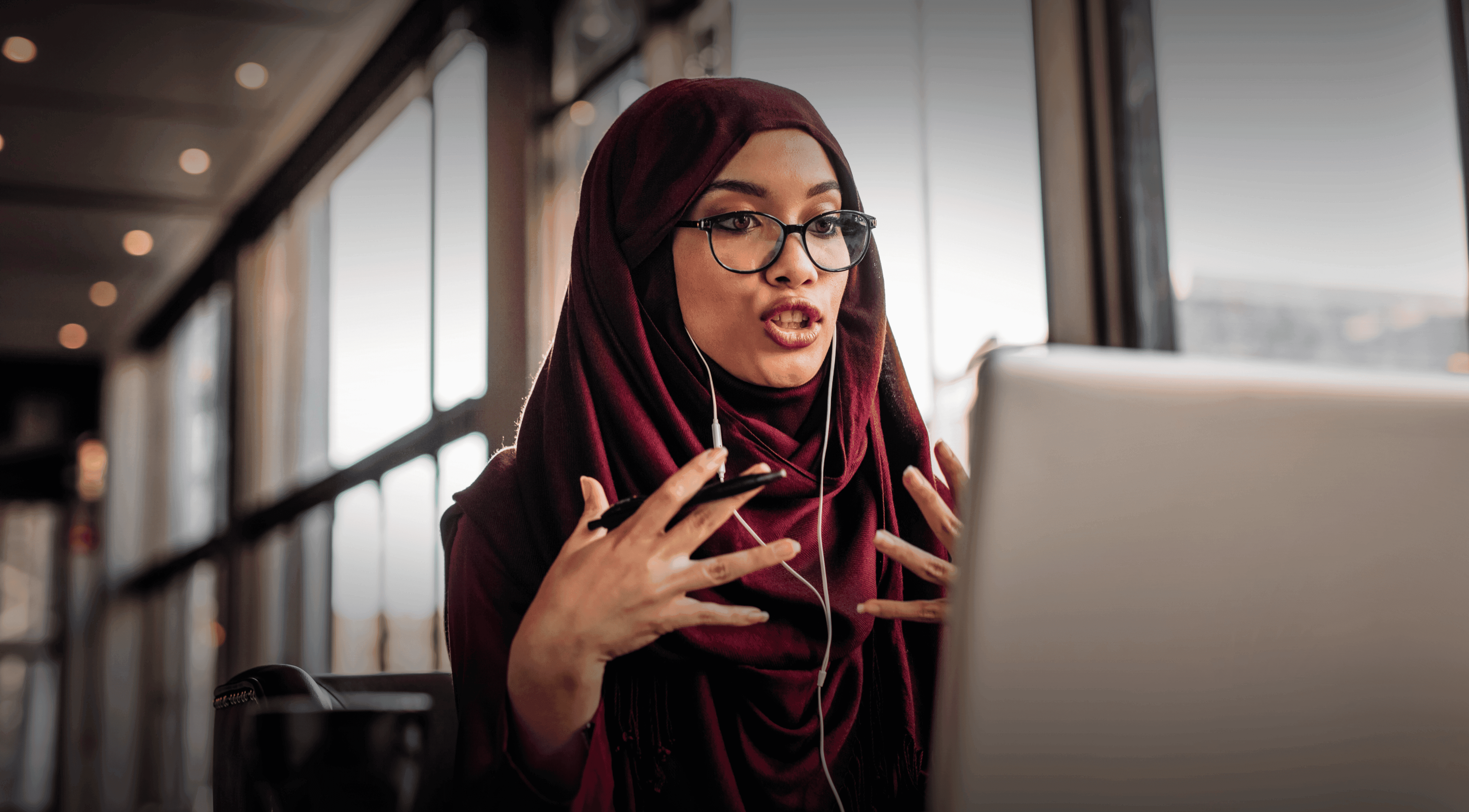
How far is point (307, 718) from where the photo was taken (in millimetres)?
572

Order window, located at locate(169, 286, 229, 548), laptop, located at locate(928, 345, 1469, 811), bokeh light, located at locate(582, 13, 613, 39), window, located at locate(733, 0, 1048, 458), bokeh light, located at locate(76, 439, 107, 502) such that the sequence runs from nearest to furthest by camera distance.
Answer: laptop, located at locate(928, 345, 1469, 811), window, located at locate(733, 0, 1048, 458), bokeh light, located at locate(582, 13, 613, 39), window, located at locate(169, 286, 229, 548), bokeh light, located at locate(76, 439, 107, 502)

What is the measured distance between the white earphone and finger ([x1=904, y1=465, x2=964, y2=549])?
0.10 metres

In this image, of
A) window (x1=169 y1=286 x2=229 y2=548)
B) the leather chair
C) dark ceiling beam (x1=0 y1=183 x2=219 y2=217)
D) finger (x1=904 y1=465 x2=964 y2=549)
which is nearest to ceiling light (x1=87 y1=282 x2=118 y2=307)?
window (x1=169 y1=286 x2=229 y2=548)

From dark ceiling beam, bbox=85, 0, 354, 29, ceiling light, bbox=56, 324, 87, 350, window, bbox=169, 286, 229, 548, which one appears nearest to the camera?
dark ceiling beam, bbox=85, 0, 354, 29

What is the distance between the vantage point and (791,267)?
1198mm

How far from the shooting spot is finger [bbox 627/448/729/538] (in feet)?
3.45

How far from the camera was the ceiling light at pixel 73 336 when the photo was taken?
167 inches

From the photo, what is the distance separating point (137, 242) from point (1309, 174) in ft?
12.1

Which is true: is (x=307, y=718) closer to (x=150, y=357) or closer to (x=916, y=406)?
(x=916, y=406)

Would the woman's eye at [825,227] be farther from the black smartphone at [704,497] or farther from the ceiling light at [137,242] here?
the ceiling light at [137,242]

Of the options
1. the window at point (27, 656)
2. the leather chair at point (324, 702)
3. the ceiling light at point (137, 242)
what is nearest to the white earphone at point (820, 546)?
the leather chair at point (324, 702)

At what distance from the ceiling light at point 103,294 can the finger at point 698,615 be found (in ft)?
12.6

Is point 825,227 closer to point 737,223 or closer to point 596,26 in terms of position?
point 737,223

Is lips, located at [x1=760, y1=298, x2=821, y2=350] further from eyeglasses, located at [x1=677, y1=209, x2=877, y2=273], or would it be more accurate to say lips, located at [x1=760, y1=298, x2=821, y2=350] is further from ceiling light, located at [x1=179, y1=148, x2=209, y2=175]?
ceiling light, located at [x1=179, y1=148, x2=209, y2=175]
